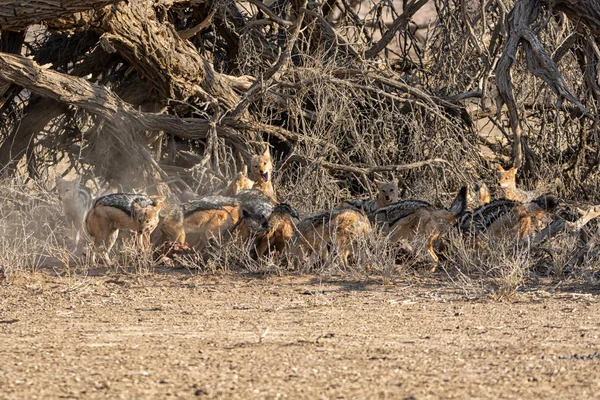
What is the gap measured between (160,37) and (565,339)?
7343 mm

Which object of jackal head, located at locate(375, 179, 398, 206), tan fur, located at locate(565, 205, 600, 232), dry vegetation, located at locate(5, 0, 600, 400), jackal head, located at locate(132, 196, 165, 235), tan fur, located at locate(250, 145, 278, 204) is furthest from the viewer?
tan fur, located at locate(250, 145, 278, 204)

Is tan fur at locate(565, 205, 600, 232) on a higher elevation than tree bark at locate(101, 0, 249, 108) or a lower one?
lower

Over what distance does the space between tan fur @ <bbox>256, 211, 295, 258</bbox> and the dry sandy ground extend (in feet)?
2.14

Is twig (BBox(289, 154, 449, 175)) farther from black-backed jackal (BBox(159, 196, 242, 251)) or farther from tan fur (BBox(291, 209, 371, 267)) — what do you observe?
tan fur (BBox(291, 209, 371, 267))

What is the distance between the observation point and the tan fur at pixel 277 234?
10.4 meters

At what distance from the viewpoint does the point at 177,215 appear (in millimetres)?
10539

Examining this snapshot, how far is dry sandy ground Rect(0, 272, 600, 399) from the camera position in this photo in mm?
5582

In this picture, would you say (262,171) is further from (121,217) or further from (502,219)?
(502,219)

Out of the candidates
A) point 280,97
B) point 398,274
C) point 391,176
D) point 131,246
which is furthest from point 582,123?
point 131,246

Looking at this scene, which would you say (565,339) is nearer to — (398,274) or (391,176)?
(398,274)

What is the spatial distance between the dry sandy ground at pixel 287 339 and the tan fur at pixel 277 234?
653mm

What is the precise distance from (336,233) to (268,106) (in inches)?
151

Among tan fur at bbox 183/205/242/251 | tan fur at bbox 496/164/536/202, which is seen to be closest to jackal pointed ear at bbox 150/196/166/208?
tan fur at bbox 183/205/242/251

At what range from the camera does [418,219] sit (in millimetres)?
10250
